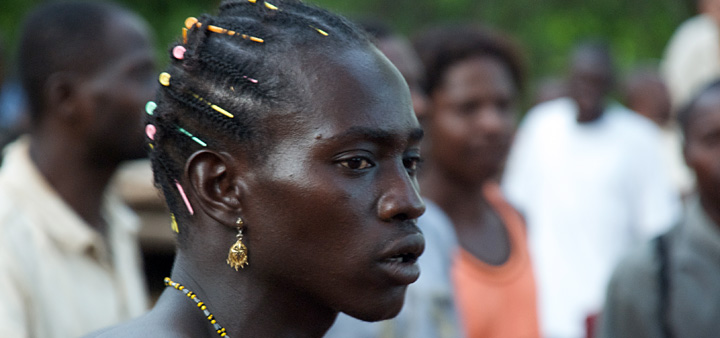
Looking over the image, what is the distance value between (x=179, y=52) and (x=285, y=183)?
417 mm

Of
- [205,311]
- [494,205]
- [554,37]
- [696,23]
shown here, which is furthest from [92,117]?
[554,37]

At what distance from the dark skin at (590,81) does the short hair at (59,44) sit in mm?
5018

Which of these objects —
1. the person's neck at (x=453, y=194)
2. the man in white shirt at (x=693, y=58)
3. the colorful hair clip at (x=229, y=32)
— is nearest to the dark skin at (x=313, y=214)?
the colorful hair clip at (x=229, y=32)

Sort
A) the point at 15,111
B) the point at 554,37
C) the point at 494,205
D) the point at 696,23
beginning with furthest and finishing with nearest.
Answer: the point at 554,37, the point at 696,23, the point at 15,111, the point at 494,205

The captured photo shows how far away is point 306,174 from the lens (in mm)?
1897

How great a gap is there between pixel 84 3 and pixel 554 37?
11.4 m

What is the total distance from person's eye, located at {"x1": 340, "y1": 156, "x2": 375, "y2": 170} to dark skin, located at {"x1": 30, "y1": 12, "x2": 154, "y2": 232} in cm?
186

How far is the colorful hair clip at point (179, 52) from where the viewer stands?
2027 millimetres

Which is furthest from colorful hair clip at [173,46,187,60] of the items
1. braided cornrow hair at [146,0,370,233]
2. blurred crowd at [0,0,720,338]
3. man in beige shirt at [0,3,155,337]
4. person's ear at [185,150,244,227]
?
man in beige shirt at [0,3,155,337]

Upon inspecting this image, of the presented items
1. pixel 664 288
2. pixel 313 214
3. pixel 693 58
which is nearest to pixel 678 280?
pixel 664 288

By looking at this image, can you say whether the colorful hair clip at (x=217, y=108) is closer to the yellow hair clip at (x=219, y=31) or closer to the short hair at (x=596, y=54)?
the yellow hair clip at (x=219, y=31)

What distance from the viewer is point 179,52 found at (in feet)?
6.68

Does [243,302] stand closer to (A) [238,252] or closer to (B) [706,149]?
(A) [238,252]

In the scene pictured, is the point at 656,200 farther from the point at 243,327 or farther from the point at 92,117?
the point at 243,327
